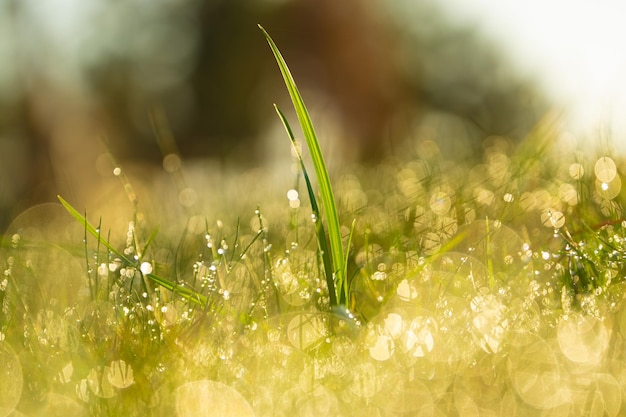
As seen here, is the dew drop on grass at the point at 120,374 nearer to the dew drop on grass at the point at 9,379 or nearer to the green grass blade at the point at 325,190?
the dew drop on grass at the point at 9,379

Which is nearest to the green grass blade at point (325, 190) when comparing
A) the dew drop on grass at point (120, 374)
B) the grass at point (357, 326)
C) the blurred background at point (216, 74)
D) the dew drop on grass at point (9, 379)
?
the grass at point (357, 326)

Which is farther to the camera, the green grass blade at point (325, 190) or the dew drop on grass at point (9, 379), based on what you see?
the green grass blade at point (325, 190)

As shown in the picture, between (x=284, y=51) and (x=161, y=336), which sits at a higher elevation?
(x=284, y=51)

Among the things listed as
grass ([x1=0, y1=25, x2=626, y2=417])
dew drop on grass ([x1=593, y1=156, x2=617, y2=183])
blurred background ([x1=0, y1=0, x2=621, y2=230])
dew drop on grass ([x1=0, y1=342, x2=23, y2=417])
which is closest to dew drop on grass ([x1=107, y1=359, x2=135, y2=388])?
grass ([x1=0, y1=25, x2=626, y2=417])

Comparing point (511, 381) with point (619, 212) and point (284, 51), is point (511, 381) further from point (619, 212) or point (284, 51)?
point (284, 51)

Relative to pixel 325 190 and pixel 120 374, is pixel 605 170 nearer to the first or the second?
pixel 325 190

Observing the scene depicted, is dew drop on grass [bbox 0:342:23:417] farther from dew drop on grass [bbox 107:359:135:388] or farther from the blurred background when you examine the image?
the blurred background

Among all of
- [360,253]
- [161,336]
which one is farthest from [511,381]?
[360,253]

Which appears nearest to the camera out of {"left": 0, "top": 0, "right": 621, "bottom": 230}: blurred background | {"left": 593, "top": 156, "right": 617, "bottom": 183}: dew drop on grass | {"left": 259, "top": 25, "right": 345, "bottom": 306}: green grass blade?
{"left": 259, "top": 25, "right": 345, "bottom": 306}: green grass blade
